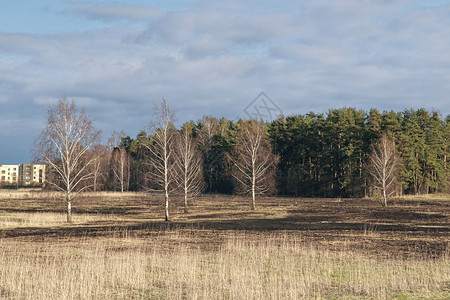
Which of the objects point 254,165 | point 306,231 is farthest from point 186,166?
point 306,231

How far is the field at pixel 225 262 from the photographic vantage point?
13.0 metres

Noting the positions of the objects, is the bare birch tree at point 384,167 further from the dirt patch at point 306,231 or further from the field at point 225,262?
the field at point 225,262

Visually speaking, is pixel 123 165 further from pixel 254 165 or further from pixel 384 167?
pixel 384 167

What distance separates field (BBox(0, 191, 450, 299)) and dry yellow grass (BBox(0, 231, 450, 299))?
45 mm

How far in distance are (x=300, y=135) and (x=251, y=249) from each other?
71.8 m

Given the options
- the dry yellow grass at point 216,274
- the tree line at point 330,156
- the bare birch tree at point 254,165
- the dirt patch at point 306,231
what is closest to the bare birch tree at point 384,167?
the tree line at point 330,156

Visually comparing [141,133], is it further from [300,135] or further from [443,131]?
[443,131]

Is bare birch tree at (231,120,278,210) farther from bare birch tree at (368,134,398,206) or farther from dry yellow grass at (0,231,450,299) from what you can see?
dry yellow grass at (0,231,450,299)

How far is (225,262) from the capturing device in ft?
57.4

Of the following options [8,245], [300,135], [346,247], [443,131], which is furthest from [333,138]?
[8,245]

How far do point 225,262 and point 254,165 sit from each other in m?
33.5

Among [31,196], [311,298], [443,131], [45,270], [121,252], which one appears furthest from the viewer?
[443,131]

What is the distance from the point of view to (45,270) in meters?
15.9

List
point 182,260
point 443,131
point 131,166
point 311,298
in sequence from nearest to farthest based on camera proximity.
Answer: point 311,298 → point 182,260 → point 443,131 → point 131,166
